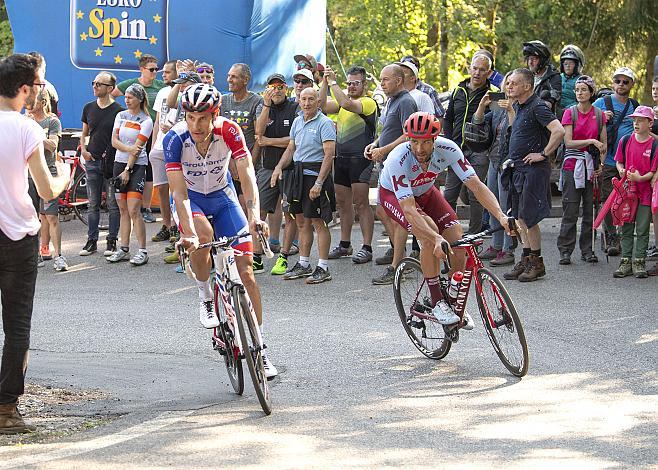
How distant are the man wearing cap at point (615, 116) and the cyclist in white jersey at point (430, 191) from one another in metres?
4.88

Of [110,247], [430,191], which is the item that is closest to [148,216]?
[110,247]

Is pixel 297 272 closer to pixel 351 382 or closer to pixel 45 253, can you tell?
pixel 45 253

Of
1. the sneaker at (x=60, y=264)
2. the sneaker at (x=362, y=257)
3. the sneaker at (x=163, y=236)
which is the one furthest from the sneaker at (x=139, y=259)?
the sneaker at (x=362, y=257)

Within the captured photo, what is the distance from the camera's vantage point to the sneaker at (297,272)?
13.3m

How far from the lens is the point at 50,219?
47.0ft

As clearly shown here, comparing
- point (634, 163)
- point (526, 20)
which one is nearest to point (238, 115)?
point (634, 163)

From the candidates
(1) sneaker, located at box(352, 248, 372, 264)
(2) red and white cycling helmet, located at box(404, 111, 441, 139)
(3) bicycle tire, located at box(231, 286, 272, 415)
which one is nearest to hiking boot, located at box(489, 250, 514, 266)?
(1) sneaker, located at box(352, 248, 372, 264)

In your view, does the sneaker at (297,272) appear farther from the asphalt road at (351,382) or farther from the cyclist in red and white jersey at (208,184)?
the cyclist in red and white jersey at (208,184)

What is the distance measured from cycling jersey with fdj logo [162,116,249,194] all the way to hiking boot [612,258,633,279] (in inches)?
219

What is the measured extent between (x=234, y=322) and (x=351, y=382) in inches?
42.8

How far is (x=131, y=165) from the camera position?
14492 millimetres

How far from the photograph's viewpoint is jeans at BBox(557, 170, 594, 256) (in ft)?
44.5

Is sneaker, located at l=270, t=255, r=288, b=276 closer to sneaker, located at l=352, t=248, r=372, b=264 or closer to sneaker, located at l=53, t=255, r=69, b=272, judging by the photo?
sneaker, located at l=352, t=248, r=372, b=264

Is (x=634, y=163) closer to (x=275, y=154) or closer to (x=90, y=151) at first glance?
(x=275, y=154)
